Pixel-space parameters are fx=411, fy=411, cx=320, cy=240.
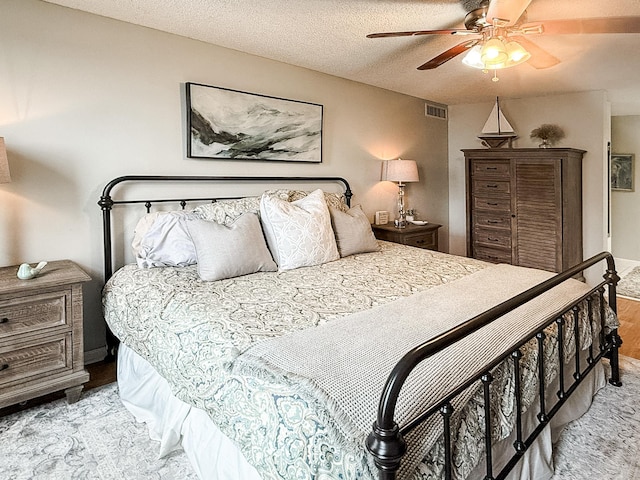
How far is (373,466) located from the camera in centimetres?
95

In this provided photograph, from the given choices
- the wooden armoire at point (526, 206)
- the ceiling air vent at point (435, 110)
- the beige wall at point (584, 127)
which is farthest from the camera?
the ceiling air vent at point (435, 110)

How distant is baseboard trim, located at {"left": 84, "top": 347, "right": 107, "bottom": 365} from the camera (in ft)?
9.02

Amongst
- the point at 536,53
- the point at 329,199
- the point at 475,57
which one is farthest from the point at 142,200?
the point at 536,53

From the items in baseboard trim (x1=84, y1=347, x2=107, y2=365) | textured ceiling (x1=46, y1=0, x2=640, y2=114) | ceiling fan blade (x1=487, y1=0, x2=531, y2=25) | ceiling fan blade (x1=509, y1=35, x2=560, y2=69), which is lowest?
baseboard trim (x1=84, y1=347, x2=107, y2=365)

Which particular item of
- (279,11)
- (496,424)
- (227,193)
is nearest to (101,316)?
(227,193)

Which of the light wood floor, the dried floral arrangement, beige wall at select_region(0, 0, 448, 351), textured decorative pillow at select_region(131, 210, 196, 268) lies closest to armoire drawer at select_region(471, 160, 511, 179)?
the dried floral arrangement

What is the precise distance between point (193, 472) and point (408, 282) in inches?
54.8

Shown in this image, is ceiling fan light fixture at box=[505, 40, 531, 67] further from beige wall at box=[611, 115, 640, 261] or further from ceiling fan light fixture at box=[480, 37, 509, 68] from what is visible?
beige wall at box=[611, 115, 640, 261]

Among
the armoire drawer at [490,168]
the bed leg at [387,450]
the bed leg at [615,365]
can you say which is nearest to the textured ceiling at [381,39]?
the armoire drawer at [490,168]

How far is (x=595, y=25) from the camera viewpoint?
196cm

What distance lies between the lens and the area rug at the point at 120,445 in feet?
5.72

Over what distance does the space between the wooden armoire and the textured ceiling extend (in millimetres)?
773

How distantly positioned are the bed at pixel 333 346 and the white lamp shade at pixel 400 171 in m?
1.40

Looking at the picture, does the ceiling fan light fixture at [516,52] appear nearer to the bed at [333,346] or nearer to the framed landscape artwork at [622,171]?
the bed at [333,346]
